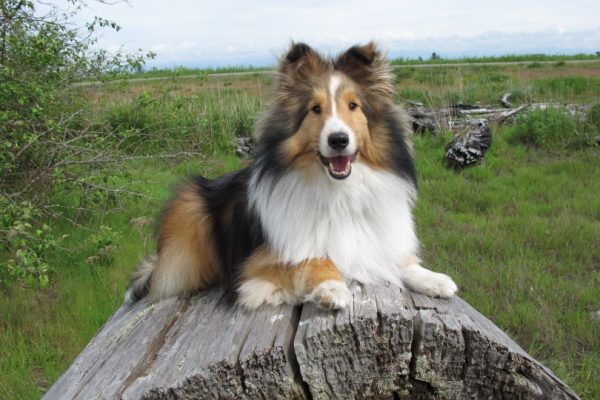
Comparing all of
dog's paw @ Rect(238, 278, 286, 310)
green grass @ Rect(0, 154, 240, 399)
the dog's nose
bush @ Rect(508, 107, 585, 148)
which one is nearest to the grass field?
green grass @ Rect(0, 154, 240, 399)

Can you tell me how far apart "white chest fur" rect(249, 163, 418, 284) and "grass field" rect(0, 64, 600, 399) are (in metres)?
1.12

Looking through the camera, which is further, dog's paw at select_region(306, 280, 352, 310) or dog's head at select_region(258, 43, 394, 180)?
dog's head at select_region(258, 43, 394, 180)

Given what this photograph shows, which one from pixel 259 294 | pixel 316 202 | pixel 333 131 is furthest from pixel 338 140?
pixel 259 294

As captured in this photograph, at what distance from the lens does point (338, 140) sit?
292cm

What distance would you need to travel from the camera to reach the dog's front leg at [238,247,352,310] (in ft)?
8.71

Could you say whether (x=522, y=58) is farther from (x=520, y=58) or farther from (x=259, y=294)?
(x=259, y=294)

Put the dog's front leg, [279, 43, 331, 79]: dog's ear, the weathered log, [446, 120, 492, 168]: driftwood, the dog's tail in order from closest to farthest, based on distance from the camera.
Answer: the dog's front leg, [279, 43, 331, 79]: dog's ear, the dog's tail, [446, 120, 492, 168]: driftwood, the weathered log

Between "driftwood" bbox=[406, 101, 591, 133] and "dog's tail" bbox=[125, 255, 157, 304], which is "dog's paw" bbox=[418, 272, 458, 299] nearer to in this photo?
"dog's tail" bbox=[125, 255, 157, 304]

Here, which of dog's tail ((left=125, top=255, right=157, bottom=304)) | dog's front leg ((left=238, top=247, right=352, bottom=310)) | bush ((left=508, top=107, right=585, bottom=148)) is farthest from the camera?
bush ((left=508, top=107, right=585, bottom=148))

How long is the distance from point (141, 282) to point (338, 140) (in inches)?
71.5

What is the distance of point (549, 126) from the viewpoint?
28.6ft

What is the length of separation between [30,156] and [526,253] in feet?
16.8

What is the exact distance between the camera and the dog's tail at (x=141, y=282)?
3693mm

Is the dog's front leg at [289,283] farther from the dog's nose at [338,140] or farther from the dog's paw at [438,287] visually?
the dog's nose at [338,140]
